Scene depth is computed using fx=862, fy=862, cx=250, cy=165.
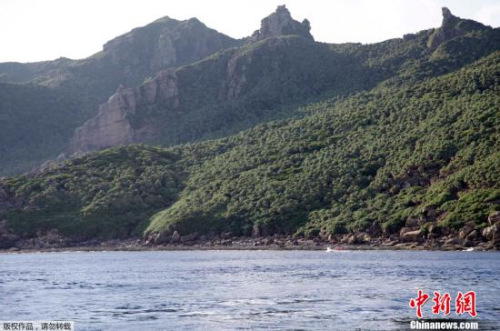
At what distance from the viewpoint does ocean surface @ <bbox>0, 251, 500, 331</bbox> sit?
180ft

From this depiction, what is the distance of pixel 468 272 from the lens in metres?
81.8

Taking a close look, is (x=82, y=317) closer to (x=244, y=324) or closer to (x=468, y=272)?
(x=244, y=324)

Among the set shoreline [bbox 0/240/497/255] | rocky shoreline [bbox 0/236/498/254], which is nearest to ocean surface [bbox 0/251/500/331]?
shoreline [bbox 0/240/497/255]

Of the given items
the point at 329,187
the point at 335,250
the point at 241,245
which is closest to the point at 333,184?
the point at 329,187

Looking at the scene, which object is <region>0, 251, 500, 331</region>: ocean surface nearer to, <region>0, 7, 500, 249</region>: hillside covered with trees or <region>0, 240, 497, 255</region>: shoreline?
<region>0, 240, 497, 255</region>: shoreline

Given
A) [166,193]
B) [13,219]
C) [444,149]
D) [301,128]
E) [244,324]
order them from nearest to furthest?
[244,324], [444,149], [13,219], [166,193], [301,128]

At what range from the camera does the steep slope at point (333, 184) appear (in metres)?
129

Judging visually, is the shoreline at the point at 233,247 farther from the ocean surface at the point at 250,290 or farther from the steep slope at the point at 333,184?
the ocean surface at the point at 250,290

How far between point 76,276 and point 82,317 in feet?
123

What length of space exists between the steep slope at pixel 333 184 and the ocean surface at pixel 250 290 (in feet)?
54.8

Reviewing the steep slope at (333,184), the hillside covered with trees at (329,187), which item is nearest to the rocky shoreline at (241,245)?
the hillside covered with trees at (329,187)

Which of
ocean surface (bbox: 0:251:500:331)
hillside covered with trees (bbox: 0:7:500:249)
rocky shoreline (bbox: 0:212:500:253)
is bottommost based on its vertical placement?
ocean surface (bbox: 0:251:500:331)

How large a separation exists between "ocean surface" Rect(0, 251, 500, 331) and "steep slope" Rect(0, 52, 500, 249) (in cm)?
1670

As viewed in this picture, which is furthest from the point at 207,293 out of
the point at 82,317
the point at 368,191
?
the point at 368,191
